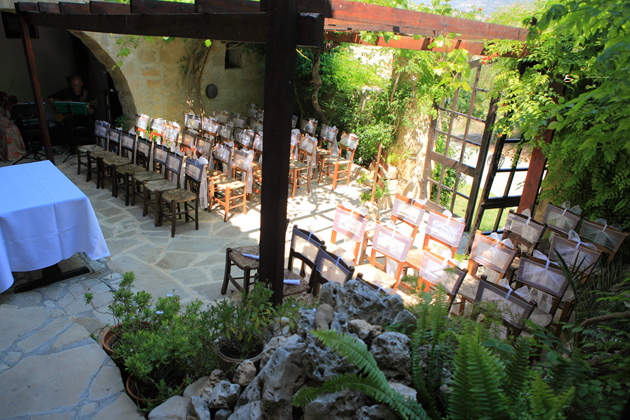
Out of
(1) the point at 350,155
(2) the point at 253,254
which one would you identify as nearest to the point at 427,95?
(1) the point at 350,155

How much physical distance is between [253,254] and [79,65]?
10436mm

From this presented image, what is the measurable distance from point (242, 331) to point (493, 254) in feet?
12.1

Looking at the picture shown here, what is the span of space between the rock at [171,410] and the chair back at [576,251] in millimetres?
4396

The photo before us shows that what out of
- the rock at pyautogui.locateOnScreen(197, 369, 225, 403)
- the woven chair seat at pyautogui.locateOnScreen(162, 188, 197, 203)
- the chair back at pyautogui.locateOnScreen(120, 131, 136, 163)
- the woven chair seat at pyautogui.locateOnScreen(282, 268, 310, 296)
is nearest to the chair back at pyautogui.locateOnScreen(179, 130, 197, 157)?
the chair back at pyautogui.locateOnScreen(120, 131, 136, 163)

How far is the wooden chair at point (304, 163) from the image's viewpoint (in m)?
8.45

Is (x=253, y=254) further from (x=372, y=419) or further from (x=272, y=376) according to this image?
(x=372, y=419)

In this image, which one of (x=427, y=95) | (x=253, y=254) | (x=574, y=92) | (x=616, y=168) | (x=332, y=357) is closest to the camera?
(x=332, y=357)

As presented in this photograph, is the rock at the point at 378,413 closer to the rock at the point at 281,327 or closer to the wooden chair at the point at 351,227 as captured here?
the rock at the point at 281,327

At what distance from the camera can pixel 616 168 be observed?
579 centimetres

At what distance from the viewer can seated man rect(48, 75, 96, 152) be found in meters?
9.86

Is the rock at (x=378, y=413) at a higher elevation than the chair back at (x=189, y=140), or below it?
higher

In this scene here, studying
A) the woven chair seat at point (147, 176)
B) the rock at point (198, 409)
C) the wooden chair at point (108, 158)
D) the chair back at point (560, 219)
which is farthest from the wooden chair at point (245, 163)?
the rock at point (198, 409)

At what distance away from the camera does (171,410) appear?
250 cm

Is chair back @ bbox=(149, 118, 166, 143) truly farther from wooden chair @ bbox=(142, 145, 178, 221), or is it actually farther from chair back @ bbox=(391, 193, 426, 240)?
chair back @ bbox=(391, 193, 426, 240)
